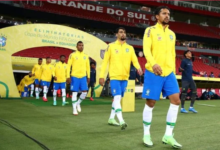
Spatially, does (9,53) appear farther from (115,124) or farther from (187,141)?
(187,141)

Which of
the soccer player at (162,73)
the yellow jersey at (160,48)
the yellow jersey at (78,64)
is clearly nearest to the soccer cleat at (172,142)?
the soccer player at (162,73)

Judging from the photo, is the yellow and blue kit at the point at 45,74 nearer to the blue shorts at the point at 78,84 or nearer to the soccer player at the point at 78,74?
the soccer player at the point at 78,74

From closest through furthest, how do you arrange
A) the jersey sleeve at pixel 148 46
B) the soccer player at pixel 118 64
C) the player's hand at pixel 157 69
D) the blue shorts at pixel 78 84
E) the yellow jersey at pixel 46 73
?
the player's hand at pixel 157 69 → the jersey sleeve at pixel 148 46 → the soccer player at pixel 118 64 → the blue shorts at pixel 78 84 → the yellow jersey at pixel 46 73

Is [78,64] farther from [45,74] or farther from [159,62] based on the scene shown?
[45,74]

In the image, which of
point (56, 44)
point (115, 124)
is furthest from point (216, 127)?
point (56, 44)

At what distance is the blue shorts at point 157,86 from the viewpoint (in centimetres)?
391

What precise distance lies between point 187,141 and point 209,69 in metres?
A: 31.1

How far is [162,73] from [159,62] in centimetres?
17

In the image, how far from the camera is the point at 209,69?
33219mm

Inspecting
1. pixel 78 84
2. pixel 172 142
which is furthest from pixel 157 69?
pixel 78 84

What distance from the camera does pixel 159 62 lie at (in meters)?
3.98

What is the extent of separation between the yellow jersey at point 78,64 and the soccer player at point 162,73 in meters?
4.03

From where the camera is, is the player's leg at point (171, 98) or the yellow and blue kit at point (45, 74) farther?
the yellow and blue kit at point (45, 74)

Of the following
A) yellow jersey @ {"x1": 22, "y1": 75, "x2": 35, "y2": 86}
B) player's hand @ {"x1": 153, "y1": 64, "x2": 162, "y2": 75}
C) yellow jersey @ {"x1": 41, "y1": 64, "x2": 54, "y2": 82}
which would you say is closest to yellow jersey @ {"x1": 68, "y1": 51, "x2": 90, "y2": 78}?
player's hand @ {"x1": 153, "y1": 64, "x2": 162, "y2": 75}
